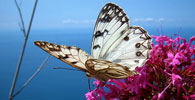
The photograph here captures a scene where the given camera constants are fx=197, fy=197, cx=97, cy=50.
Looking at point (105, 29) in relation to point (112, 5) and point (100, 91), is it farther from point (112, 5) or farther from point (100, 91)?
point (100, 91)

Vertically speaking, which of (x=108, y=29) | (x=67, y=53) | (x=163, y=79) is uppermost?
(x=108, y=29)

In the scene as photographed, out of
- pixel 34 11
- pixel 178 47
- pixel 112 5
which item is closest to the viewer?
pixel 178 47

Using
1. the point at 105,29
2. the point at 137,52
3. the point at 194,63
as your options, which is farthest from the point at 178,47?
the point at 105,29

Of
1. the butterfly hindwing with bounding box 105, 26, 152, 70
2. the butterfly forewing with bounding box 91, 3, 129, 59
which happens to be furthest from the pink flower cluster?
the butterfly forewing with bounding box 91, 3, 129, 59

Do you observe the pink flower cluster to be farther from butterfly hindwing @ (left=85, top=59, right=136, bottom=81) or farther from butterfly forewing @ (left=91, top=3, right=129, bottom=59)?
butterfly forewing @ (left=91, top=3, right=129, bottom=59)

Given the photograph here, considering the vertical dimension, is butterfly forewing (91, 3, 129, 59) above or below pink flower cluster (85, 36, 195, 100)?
above

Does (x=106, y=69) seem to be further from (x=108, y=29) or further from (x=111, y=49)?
(x=108, y=29)

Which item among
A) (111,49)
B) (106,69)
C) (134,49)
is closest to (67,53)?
(106,69)
